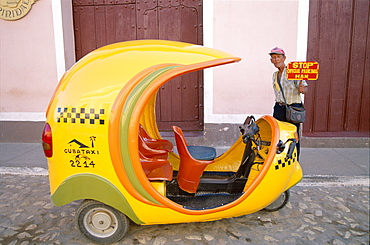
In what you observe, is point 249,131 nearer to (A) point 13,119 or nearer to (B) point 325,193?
(B) point 325,193

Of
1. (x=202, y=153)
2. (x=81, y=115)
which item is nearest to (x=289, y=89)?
(x=202, y=153)

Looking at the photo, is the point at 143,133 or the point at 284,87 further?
the point at 284,87

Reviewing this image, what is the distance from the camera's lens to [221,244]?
2.58 m

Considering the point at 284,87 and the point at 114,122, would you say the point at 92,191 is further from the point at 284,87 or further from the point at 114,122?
the point at 284,87

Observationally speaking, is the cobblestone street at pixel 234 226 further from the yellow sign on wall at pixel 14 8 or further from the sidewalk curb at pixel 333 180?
the yellow sign on wall at pixel 14 8

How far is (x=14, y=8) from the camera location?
18.9 ft

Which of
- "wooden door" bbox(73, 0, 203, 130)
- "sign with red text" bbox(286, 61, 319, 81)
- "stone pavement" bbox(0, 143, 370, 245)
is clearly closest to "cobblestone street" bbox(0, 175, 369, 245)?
"stone pavement" bbox(0, 143, 370, 245)

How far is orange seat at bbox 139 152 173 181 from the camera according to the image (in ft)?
8.82

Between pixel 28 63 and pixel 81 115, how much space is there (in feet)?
15.3

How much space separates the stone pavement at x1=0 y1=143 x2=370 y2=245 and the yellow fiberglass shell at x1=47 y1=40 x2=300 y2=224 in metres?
0.38

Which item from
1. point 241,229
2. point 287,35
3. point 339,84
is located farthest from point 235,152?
point 339,84

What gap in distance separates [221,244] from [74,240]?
139cm

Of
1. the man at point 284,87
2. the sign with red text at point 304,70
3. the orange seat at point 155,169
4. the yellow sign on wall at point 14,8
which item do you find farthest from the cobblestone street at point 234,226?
the yellow sign on wall at point 14,8

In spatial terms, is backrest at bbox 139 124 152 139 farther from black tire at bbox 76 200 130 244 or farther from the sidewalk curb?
the sidewalk curb
